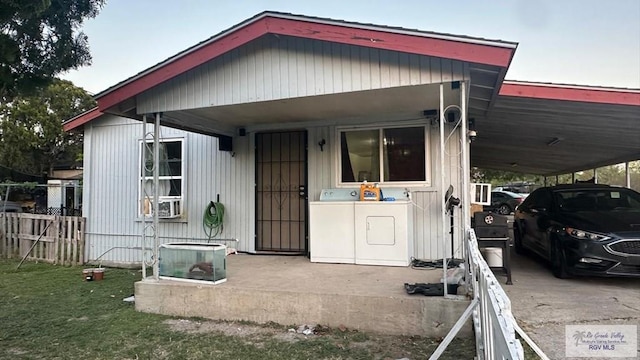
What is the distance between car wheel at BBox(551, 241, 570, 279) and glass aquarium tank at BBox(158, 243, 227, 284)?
4353mm

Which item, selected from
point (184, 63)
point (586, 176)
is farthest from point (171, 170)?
point (586, 176)

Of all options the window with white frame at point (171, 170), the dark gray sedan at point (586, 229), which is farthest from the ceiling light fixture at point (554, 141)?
the window with white frame at point (171, 170)

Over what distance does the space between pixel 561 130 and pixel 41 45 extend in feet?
23.6

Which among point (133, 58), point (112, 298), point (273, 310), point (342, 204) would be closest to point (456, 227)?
point (342, 204)

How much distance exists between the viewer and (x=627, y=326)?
3420 mm

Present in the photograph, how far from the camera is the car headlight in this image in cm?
467

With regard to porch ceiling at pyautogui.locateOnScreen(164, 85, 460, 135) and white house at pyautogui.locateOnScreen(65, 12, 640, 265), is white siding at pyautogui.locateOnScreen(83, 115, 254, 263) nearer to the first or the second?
white house at pyautogui.locateOnScreen(65, 12, 640, 265)

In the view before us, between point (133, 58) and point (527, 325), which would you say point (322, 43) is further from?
point (133, 58)

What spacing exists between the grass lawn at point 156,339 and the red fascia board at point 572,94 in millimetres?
2768

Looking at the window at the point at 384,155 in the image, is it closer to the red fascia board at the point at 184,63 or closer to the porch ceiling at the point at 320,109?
the porch ceiling at the point at 320,109

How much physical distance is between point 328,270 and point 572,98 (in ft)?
11.3

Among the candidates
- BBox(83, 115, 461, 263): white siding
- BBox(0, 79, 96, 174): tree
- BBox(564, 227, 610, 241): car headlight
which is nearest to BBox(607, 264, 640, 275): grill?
BBox(564, 227, 610, 241): car headlight

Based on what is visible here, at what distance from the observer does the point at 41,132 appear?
20.8 metres

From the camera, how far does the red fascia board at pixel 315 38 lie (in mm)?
3453
